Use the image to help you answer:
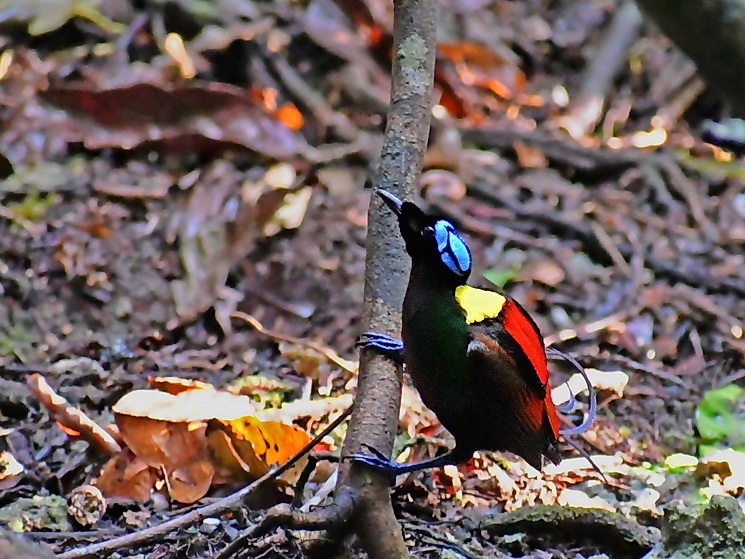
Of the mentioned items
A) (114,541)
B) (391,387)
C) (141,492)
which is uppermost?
(391,387)

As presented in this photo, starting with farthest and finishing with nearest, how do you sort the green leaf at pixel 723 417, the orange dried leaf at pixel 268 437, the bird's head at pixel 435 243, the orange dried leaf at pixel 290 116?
the orange dried leaf at pixel 290 116 → the green leaf at pixel 723 417 → the orange dried leaf at pixel 268 437 → the bird's head at pixel 435 243

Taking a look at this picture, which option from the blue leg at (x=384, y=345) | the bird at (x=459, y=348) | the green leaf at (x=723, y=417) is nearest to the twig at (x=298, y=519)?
the bird at (x=459, y=348)

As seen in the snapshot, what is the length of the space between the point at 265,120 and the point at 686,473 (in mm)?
3027

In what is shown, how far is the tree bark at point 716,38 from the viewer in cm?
228

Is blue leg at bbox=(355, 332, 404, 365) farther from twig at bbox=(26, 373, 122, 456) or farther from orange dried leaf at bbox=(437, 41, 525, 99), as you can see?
orange dried leaf at bbox=(437, 41, 525, 99)

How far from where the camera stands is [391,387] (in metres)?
1.89

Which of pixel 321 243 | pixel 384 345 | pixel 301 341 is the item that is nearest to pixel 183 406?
pixel 384 345

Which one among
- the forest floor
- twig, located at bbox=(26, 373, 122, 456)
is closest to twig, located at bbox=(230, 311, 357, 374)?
the forest floor

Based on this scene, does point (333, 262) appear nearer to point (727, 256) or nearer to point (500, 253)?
point (500, 253)

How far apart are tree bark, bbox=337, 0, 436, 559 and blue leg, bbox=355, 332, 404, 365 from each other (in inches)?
0.8

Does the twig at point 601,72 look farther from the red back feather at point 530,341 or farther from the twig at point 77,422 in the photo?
the twig at point 77,422

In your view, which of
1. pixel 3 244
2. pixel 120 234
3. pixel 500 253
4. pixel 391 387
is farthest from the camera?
pixel 500 253

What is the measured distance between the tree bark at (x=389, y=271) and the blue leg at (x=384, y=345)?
21 millimetres

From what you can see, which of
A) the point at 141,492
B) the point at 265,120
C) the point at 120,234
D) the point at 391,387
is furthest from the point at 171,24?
the point at 391,387
